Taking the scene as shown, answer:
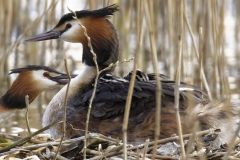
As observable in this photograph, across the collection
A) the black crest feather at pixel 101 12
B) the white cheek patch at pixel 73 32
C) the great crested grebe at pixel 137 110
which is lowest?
the great crested grebe at pixel 137 110

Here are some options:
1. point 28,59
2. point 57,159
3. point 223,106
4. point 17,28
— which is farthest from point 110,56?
point 17,28

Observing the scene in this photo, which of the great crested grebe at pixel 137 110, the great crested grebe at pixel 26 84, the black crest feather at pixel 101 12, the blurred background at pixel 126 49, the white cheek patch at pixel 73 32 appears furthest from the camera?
the blurred background at pixel 126 49

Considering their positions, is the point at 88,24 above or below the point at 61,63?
above

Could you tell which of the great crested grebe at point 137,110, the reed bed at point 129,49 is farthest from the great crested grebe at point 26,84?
the reed bed at point 129,49

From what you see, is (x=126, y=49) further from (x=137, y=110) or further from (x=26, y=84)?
(x=137, y=110)

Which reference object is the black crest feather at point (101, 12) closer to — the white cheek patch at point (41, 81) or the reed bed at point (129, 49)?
the white cheek patch at point (41, 81)

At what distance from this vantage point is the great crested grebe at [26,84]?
5.19 meters

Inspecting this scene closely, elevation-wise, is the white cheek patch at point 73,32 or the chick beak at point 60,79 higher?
the white cheek patch at point 73,32

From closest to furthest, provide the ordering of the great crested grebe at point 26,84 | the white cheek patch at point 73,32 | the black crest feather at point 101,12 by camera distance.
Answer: the black crest feather at point 101,12 → the great crested grebe at point 26,84 → the white cheek patch at point 73,32

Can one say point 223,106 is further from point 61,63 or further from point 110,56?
point 61,63

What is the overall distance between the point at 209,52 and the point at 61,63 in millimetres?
2029

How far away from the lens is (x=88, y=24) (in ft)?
17.0

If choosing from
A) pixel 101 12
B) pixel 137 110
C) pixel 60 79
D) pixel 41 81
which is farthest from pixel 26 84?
pixel 137 110

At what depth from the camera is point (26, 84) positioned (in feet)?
17.3
